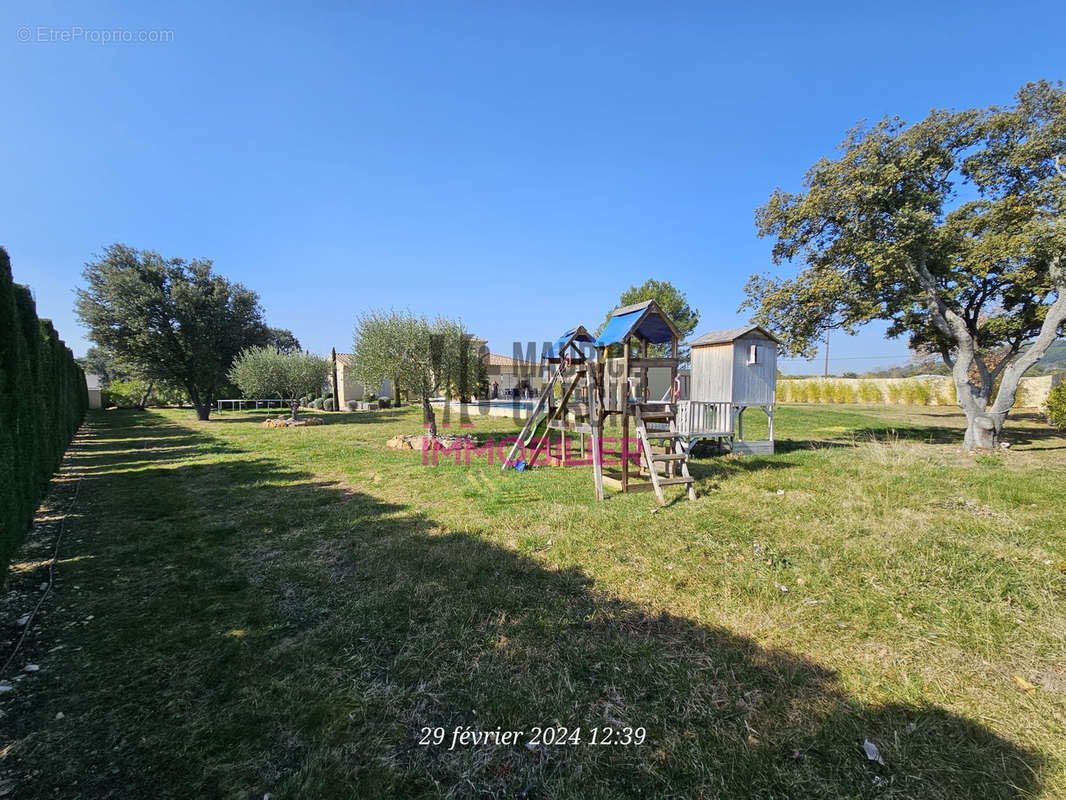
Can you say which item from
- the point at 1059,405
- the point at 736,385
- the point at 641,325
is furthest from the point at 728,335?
the point at 1059,405

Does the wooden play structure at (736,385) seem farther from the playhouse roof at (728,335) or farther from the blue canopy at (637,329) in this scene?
the blue canopy at (637,329)

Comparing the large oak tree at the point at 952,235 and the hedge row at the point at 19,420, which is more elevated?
the large oak tree at the point at 952,235

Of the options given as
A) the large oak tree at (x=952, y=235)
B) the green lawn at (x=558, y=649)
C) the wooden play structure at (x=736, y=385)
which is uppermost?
the large oak tree at (x=952, y=235)

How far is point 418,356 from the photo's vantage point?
13.8 meters

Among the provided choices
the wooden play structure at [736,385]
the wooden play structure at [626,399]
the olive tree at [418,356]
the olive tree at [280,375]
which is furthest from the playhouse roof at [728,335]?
the olive tree at [280,375]

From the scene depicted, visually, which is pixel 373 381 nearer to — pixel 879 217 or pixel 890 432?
pixel 879 217

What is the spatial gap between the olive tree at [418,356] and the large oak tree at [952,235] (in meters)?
10.4

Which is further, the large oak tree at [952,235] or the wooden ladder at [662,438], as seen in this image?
the large oak tree at [952,235]

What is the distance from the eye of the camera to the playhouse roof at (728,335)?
1107 centimetres

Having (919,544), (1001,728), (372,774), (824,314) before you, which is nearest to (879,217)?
(824,314)

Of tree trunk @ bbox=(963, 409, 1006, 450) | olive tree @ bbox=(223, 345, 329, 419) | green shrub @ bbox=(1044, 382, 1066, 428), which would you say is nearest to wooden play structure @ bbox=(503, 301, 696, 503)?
tree trunk @ bbox=(963, 409, 1006, 450)

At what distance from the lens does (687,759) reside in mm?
2047

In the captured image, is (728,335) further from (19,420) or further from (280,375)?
(280,375)

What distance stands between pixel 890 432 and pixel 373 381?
19.3 m
